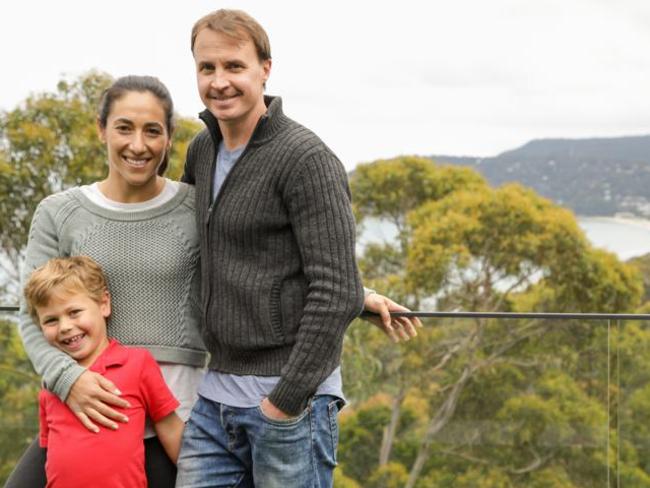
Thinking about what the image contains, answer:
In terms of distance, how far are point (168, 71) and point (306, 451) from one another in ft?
46.7

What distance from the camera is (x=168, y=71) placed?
1548 centimetres

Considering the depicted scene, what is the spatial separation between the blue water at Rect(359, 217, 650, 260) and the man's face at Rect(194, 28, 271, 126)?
32.3ft

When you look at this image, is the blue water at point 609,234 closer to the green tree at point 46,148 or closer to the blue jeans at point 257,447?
the green tree at point 46,148

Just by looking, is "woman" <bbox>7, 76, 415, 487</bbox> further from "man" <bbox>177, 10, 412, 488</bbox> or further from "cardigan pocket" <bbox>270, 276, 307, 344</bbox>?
"cardigan pocket" <bbox>270, 276, 307, 344</bbox>

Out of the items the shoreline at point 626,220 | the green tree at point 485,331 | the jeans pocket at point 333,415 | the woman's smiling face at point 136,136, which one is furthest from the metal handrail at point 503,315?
the shoreline at point 626,220

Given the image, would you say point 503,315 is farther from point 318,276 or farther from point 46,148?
point 46,148

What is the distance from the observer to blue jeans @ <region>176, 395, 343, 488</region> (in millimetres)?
1768

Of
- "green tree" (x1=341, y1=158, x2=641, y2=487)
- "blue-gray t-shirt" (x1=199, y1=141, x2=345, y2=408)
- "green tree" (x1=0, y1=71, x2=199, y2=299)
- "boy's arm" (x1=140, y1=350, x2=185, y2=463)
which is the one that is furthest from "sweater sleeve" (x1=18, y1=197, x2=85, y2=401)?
"green tree" (x1=0, y1=71, x2=199, y2=299)

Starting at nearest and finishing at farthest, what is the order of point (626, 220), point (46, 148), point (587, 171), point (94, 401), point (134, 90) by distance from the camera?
point (94, 401), point (134, 90), point (46, 148), point (626, 220), point (587, 171)

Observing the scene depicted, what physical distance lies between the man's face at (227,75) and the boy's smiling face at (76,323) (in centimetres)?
43

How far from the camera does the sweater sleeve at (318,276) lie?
170 centimetres

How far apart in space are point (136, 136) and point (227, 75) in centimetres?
24

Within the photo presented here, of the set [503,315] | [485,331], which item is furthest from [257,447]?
[485,331]

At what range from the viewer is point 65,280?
6.03 ft
